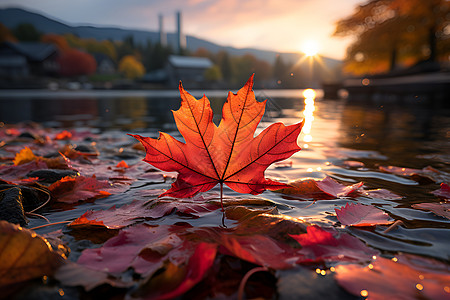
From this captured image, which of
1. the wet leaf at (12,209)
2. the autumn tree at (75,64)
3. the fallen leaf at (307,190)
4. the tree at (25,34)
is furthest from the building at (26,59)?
the fallen leaf at (307,190)

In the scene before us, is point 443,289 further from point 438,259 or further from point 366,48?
point 366,48

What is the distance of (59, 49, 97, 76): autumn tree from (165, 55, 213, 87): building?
69.9 ft

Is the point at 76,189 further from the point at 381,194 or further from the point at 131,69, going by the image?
the point at 131,69

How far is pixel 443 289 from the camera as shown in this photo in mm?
819

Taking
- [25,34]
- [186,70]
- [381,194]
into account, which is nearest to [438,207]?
[381,194]

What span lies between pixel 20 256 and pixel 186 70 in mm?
74782

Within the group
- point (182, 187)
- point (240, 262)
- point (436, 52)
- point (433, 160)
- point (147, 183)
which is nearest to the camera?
point (240, 262)

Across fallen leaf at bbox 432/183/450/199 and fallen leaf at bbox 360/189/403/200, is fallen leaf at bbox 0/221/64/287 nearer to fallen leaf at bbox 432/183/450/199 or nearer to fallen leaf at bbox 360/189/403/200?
fallen leaf at bbox 360/189/403/200

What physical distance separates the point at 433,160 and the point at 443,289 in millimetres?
2808

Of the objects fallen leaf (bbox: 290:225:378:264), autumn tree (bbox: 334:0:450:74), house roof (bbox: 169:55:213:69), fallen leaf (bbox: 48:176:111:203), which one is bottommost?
fallen leaf (bbox: 48:176:111:203)

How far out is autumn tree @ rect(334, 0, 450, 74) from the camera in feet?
67.2

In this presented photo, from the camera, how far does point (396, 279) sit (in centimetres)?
86

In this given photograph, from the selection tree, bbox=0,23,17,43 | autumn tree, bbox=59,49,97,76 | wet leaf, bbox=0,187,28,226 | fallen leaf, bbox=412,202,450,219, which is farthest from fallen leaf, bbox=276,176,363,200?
tree, bbox=0,23,17,43

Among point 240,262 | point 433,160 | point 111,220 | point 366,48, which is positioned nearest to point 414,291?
point 240,262
